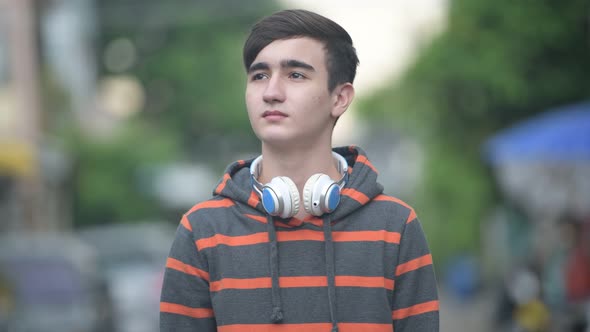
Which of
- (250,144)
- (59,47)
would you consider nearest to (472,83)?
(59,47)

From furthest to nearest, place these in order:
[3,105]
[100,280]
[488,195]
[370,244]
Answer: [3,105] < [488,195] < [100,280] < [370,244]

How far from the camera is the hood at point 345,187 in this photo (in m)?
2.39

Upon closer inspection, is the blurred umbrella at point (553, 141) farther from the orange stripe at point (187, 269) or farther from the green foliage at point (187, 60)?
the green foliage at point (187, 60)

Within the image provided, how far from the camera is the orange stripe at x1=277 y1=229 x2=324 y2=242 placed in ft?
7.72

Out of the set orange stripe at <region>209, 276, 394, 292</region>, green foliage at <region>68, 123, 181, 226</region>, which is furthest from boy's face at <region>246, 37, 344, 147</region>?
green foliage at <region>68, 123, 181, 226</region>

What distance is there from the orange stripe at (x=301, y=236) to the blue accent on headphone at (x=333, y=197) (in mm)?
86

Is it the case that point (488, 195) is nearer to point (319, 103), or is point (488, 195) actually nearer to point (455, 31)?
point (455, 31)

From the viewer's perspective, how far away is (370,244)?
2.35m

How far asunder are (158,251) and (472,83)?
18.4 ft

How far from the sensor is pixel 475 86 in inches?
449

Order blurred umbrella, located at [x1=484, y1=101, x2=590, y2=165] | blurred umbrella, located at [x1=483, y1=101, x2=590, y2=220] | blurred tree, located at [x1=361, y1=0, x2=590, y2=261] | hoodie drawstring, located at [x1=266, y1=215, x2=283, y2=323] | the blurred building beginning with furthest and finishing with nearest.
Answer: the blurred building → blurred tree, located at [x1=361, y1=0, x2=590, y2=261] → blurred umbrella, located at [x1=483, y1=101, x2=590, y2=220] → blurred umbrella, located at [x1=484, y1=101, x2=590, y2=165] → hoodie drawstring, located at [x1=266, y1=215, x2=283, y2=323]

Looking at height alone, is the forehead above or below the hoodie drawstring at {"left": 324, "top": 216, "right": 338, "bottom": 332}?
above

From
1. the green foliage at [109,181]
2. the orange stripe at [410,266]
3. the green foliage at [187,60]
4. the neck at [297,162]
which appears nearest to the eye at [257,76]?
the neck at [297,162]

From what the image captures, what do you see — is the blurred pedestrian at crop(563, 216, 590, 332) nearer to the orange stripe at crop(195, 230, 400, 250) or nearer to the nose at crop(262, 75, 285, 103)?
the orange stripe at crop(195, 230, 400, 250)
